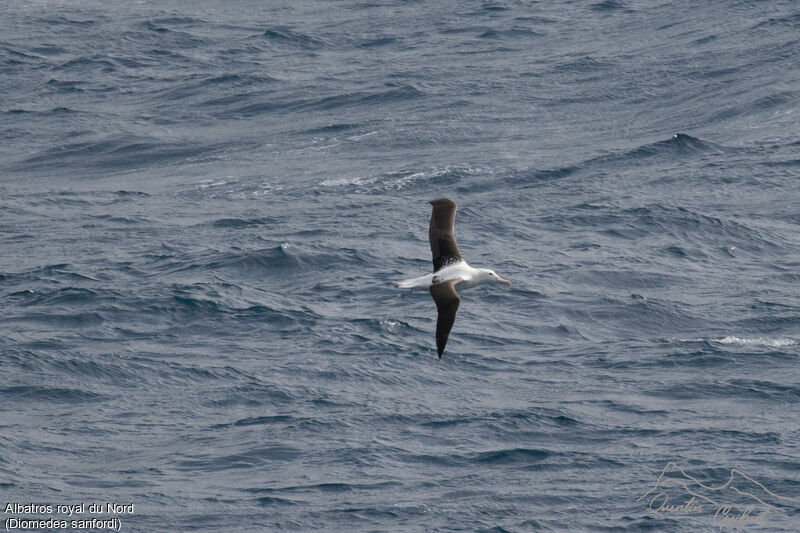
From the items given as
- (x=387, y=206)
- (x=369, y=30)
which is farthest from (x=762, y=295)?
(x=369, y=30)

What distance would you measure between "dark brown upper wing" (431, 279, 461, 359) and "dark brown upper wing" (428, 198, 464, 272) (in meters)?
1.05

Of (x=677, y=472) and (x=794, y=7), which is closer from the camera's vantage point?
(x=677, y=472)

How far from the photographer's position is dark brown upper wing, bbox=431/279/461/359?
26.3m

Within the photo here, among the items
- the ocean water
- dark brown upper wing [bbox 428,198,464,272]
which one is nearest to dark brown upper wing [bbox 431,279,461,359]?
dark brown upper wing [bbox 428,198,464,272]

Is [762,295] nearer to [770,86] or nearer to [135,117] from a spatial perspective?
[770,86]

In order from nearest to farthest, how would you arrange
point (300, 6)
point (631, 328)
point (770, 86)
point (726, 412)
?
1. point (726, 412)
2. point (631, 328)
3. point (770, 86)
4. point (300, 6)

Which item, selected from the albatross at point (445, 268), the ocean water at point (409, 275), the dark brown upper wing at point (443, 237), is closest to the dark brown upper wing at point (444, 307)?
the albatross at point (445, 268)

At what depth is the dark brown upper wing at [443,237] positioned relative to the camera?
29484 mm

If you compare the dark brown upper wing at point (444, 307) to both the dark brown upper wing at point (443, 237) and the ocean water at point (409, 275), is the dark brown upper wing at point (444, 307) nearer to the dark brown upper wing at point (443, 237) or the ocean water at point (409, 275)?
the dark brown upper wing at point (443, 237)

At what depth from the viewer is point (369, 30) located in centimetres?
7169

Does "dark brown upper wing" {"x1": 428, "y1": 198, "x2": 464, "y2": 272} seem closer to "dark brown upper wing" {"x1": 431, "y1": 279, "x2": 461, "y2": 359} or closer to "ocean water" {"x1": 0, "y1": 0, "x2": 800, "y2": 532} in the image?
"dark brown upper wing" {"x1": 431, "y1": 279, "x2": 461, "y2": 359}

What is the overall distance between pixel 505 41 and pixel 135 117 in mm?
16878

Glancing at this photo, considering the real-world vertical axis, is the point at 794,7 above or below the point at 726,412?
above

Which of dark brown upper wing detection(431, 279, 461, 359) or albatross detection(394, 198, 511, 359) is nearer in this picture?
dark brown upper wing detection(431, 279, 461, 359)
